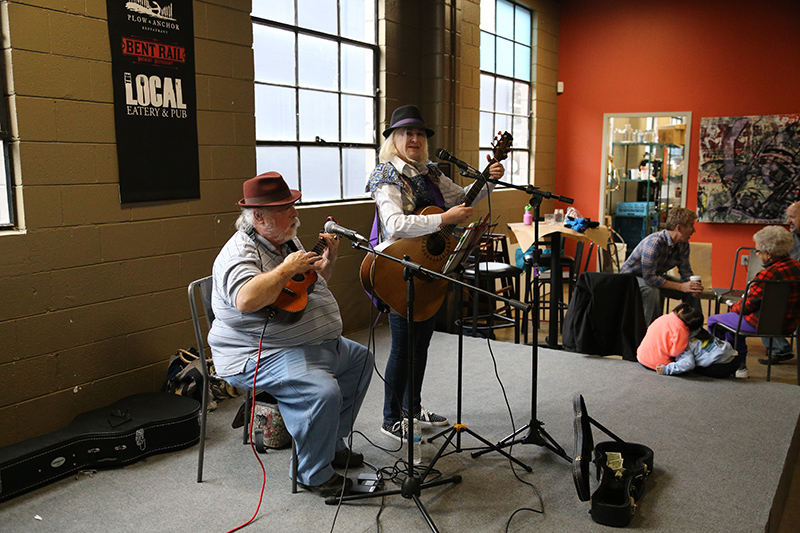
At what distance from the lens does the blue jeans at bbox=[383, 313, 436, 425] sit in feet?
9.02

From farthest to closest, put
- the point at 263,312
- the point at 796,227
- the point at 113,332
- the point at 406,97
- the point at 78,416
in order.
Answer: the point at 406,97, the point at 796,227, the point at 113,332, the point at 78,416, the point at 263,312

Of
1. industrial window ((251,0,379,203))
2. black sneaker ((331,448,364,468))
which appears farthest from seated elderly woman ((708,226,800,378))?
industrial window ((251,0,379,203))

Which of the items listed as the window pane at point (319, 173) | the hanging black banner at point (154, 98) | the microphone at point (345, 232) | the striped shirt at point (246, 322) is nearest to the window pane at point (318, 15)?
the window pane at point (319, 173)

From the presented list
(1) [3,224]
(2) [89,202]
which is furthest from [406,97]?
(1) [3,224]

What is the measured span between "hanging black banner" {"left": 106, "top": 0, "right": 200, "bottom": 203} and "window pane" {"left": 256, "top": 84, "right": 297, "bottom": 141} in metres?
0.61

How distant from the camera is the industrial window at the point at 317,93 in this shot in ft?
13.1

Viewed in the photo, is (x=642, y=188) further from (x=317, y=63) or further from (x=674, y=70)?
(x=317, y=63)

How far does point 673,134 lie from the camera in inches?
284

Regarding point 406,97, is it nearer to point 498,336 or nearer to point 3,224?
point 498,336

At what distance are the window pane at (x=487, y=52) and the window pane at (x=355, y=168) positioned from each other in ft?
6.97

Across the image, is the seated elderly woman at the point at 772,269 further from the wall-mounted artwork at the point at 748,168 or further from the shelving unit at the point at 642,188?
the shelving unit at the point at 642,188

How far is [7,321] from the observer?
8.67 ft

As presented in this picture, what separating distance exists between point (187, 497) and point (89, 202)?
1411mm

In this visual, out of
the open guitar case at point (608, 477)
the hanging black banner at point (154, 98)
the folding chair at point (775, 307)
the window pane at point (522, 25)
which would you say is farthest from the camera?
the window pane at point (522, 25)
